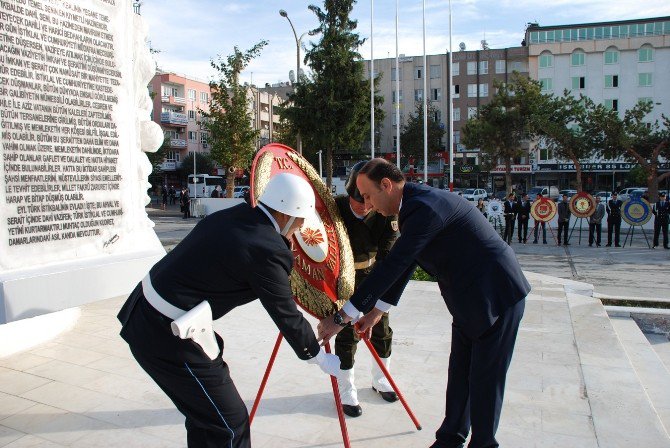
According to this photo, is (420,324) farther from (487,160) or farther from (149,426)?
(487,160)

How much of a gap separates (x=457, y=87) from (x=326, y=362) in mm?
58430

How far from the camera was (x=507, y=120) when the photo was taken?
3906cm

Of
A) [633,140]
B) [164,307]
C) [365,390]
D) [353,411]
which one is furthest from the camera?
[633,140]

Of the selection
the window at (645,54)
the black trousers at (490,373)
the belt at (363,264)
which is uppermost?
the window at (645,54)

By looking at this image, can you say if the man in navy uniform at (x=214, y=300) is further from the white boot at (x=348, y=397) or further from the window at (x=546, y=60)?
the window at (x=546, y=60)

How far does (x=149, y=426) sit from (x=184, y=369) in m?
1.64

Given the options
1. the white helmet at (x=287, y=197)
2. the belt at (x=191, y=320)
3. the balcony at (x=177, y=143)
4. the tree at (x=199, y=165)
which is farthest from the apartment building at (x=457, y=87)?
the belt at (x=191, y=320)

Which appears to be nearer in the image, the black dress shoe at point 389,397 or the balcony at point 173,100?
the black dress shoe at point 389,397

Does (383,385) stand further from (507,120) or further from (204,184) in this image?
(204,184)

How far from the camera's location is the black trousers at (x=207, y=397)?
8.48 ft

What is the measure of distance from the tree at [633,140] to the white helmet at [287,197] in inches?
1297

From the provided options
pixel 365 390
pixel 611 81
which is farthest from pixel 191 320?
pixel 611 81

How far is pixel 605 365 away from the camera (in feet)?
17.2

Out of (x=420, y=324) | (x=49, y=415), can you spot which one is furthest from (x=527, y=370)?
(x=49, y=415)
